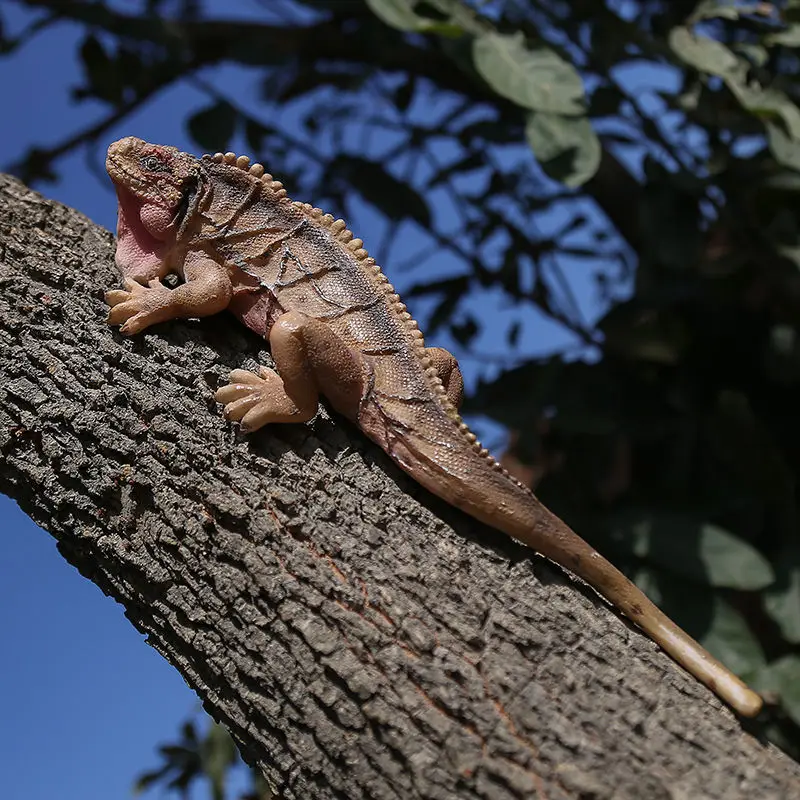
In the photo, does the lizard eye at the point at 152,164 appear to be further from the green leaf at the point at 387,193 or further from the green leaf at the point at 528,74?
the green leaf at the point at 387,193

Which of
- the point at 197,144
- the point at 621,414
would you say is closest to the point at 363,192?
the point at 197,144

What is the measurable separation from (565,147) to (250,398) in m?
1.63

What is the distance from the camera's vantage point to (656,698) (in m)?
1.76

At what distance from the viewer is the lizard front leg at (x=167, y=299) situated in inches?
80.6

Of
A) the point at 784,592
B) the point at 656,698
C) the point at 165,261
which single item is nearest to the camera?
the point at 656,698

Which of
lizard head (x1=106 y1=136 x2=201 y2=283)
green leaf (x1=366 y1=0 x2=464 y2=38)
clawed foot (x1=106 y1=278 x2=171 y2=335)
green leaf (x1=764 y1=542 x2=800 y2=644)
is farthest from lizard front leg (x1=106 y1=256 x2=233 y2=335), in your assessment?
green leaf (x1=764 y1=542 x2=800 y2=644)

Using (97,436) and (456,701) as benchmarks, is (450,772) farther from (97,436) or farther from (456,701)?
(97,436)

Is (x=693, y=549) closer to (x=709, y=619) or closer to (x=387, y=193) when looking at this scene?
(x=709, y=619)

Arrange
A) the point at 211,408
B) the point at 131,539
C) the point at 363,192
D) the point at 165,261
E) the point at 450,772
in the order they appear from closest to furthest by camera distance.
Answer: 1. the point at 450,772
2. the point at 131,539
3. the point at 211,408
4. the point at 165,261
5. the point at 363,192

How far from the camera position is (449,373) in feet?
7.76

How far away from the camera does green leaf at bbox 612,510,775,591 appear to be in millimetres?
2873

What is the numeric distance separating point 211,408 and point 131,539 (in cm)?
34

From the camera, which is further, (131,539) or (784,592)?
(784,592)

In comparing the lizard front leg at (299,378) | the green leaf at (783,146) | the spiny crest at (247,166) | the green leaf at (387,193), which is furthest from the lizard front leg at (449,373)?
the green leaf at (387,193)
